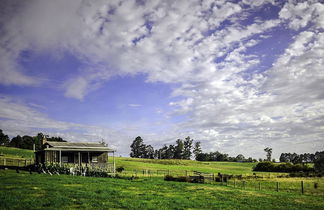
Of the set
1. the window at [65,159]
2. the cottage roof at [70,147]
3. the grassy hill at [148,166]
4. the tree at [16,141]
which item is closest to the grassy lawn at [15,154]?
the grassy hill at [148,166]

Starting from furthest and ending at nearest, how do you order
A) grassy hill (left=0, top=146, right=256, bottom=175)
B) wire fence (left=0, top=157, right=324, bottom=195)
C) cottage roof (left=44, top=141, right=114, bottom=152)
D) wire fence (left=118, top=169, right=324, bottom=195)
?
1. grassy hill (left=0, top=146, right=256, bottom=175)
2. cottage roof (left=44, top=141, right=114, bottom=152)
3. wire fence (left=0, top=157, right=324, bottom=195)
4. wire fence (left=118, top=169, right=324, bottom=195)

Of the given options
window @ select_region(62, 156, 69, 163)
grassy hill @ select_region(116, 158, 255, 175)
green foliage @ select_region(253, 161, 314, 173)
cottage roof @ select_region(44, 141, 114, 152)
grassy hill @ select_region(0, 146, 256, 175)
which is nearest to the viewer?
cottage roof @ select_region(44, 141, 114, 152)

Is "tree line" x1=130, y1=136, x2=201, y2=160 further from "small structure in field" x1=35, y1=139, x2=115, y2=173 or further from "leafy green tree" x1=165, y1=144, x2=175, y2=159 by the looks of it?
"small structure in field" x1=35, y1=139, x2=115, y2=173

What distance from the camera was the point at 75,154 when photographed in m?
45.0

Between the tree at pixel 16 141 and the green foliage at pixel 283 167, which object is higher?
the tree at pixel 16 141

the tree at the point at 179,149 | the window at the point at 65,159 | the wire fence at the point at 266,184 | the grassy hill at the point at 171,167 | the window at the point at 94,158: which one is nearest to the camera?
the wire fence at the point at 266,184

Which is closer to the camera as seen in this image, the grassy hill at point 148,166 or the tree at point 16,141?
the grassy hill at point 148,166

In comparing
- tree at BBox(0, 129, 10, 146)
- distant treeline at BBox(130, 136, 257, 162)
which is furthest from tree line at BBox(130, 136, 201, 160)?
tree at BBox(0, 129, 10, 146)

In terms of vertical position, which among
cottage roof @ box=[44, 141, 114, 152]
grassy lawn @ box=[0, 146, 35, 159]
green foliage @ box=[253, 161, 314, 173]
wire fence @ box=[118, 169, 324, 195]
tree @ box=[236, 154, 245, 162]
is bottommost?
tree @ box=[236, 154, 245, 162]

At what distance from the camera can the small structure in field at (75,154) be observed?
4247 centimetres

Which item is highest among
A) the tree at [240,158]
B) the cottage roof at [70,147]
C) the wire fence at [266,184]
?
the cottage roof at [70,147]

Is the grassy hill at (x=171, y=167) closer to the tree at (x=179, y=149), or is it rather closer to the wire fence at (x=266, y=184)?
the wire fence at (x=266, y=184)

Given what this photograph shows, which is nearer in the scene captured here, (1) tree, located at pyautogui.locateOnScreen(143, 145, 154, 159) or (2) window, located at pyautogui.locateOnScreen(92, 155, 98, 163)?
(2) window, located at pyautogui.locateOnScreen(92, 155, 98, 163)

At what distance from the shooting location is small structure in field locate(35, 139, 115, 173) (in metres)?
42.5
